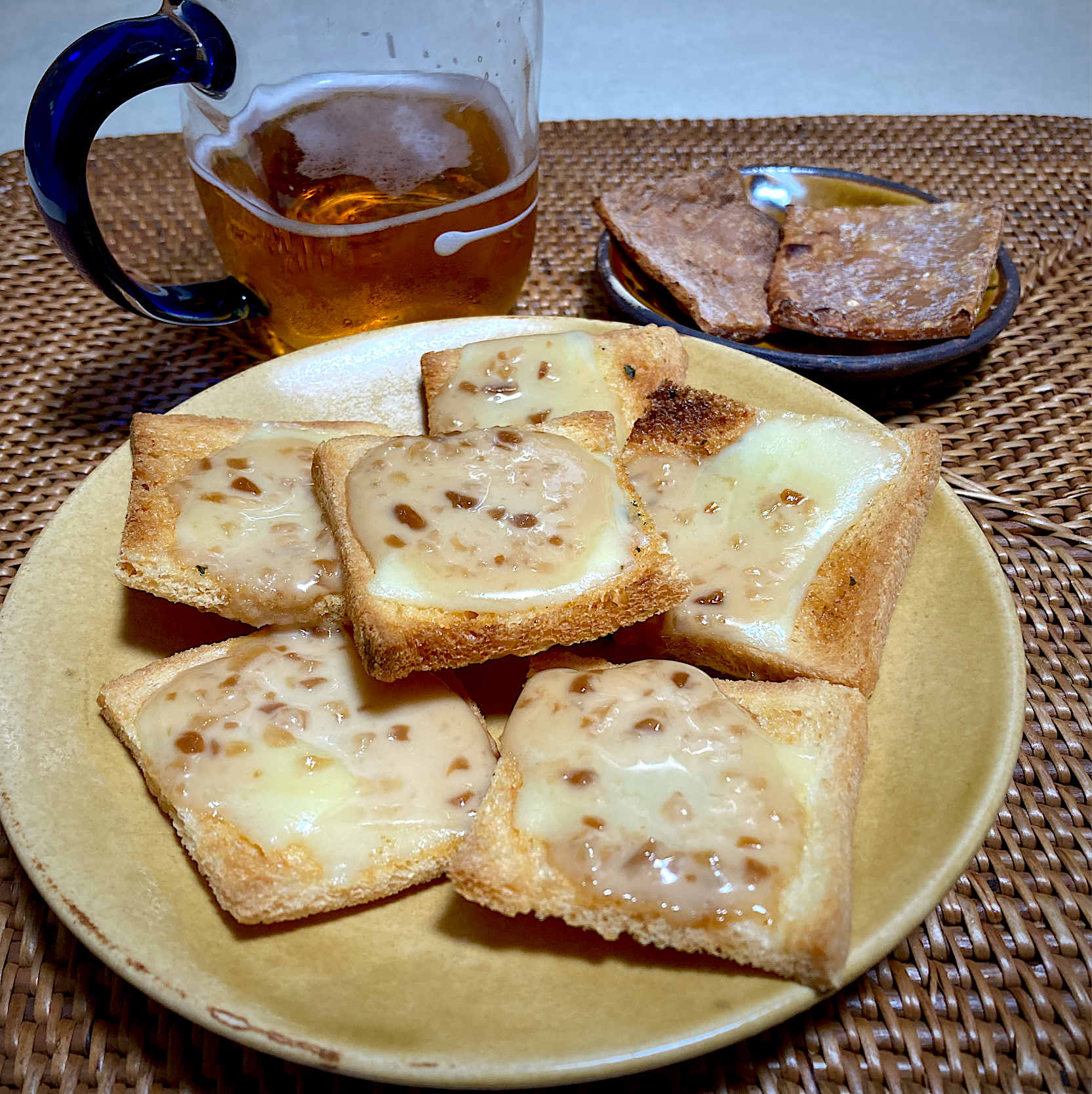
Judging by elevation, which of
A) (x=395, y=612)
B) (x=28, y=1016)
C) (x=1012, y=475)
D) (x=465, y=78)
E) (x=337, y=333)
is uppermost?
(x=465, y=78)

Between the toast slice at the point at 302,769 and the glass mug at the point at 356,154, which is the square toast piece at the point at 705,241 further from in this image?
the toast slice at the point at 302,769

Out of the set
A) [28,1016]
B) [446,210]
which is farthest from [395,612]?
[446,210]

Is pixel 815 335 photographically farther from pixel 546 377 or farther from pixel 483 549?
pixel 483 549

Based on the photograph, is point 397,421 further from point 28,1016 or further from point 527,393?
point 28,1016

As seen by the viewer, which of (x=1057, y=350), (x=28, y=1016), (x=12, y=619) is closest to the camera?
(x=28, y=1016)

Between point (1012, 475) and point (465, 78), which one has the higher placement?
point (465, 78)

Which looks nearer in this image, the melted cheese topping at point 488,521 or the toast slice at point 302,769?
the toast slice at point 302,769

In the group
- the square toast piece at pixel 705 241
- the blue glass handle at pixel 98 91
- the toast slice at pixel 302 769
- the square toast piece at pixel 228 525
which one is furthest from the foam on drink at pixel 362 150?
the toast slice at pixel 302 769

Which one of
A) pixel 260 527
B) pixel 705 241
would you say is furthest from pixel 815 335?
pixel 260 527
